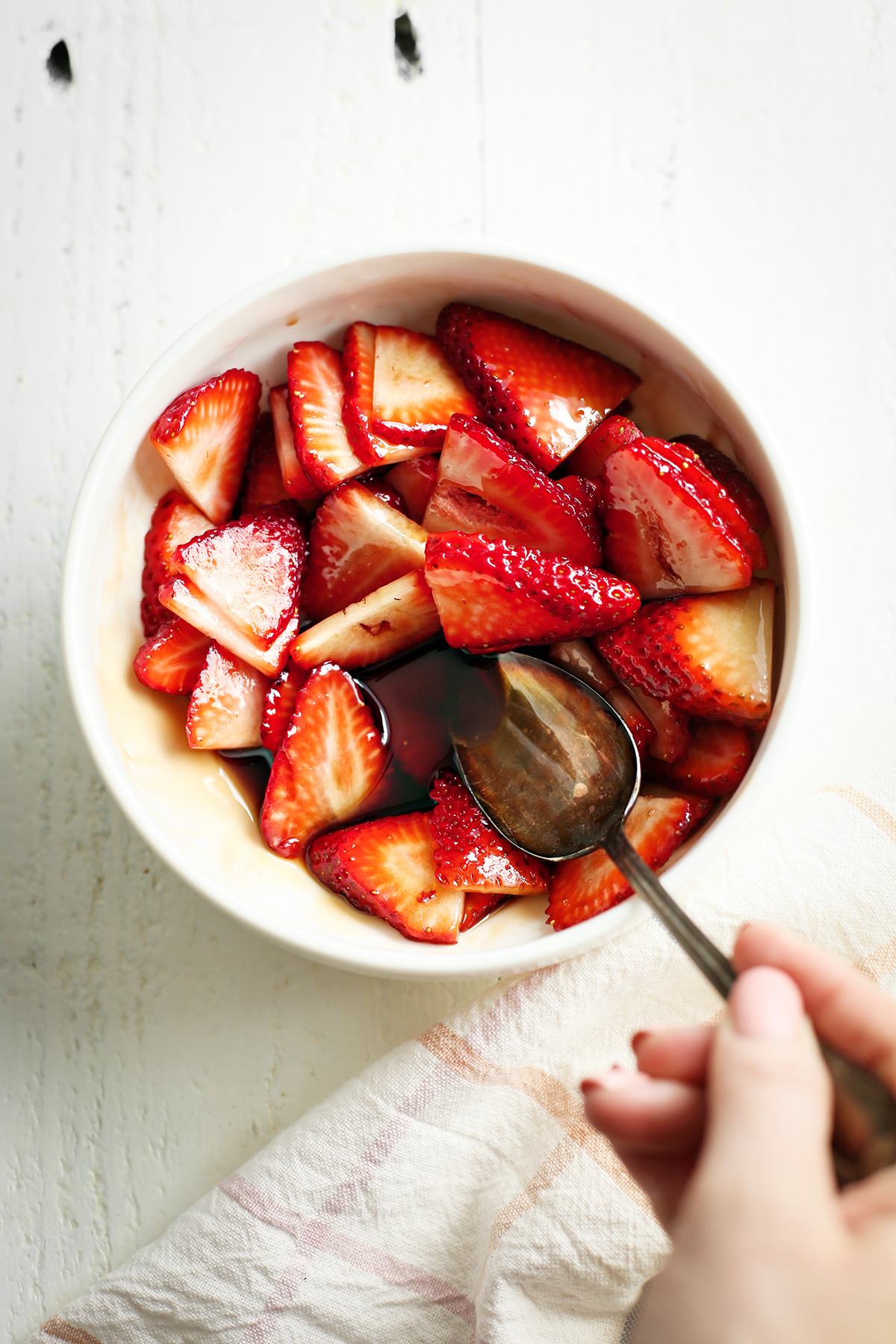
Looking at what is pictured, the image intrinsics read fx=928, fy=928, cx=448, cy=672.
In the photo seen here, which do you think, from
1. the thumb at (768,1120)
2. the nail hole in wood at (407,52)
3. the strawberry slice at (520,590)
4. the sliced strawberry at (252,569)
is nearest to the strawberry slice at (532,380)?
the strawberry slice at (520,590)

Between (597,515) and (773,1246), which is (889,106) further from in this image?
(773,1246)

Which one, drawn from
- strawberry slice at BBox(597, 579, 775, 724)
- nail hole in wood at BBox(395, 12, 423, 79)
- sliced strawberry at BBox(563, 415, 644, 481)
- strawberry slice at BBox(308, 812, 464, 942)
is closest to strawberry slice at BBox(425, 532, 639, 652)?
strawberry slice at BBox(597, 579, 775, 724)

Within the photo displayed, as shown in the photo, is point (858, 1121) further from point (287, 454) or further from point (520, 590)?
point (287, 454)

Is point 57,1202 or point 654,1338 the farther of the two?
point 57,1202

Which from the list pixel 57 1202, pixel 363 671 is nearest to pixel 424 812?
pixel 363 671

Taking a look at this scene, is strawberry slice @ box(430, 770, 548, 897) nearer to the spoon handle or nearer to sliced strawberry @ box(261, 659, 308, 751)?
sliced strawberry @ box(261, 659, 308, 751)

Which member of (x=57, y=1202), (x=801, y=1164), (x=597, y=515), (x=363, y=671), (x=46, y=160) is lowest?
(x=57, y=1202)

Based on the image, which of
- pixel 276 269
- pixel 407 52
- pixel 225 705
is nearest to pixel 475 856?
pixel 225 705
